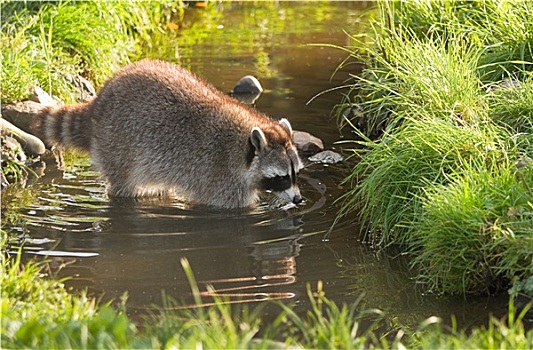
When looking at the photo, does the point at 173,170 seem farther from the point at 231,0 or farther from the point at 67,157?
the point at 231,0

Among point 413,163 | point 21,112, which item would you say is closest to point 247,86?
point 21,112

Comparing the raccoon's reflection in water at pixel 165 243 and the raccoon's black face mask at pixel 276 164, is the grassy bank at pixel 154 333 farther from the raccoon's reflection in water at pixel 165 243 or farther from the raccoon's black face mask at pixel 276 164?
the raccoon's black face mask at pixel 276 164

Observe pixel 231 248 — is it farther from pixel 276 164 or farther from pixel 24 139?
pixel 24 139

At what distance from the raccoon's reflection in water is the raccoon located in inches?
6.0

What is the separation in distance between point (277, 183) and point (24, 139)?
227 cm

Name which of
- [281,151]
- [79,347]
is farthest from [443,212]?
[79,347]

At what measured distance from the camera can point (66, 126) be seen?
24.7ft

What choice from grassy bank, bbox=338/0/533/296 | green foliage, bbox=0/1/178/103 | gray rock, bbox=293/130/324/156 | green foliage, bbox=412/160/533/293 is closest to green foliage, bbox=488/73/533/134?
grassy bank, bbox=338/0/533/296

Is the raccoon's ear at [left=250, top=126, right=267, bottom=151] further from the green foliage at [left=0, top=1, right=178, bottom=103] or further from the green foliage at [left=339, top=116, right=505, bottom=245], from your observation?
the green foliage at [left=0, top=1, right=178, bottom=103]

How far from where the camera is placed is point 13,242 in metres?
6.31

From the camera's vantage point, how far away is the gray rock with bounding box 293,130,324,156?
830 centimetres

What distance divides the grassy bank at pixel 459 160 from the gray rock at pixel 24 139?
263 cm

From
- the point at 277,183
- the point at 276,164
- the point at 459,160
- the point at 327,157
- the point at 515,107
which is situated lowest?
the point at 327,157

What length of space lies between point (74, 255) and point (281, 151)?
181 cm
